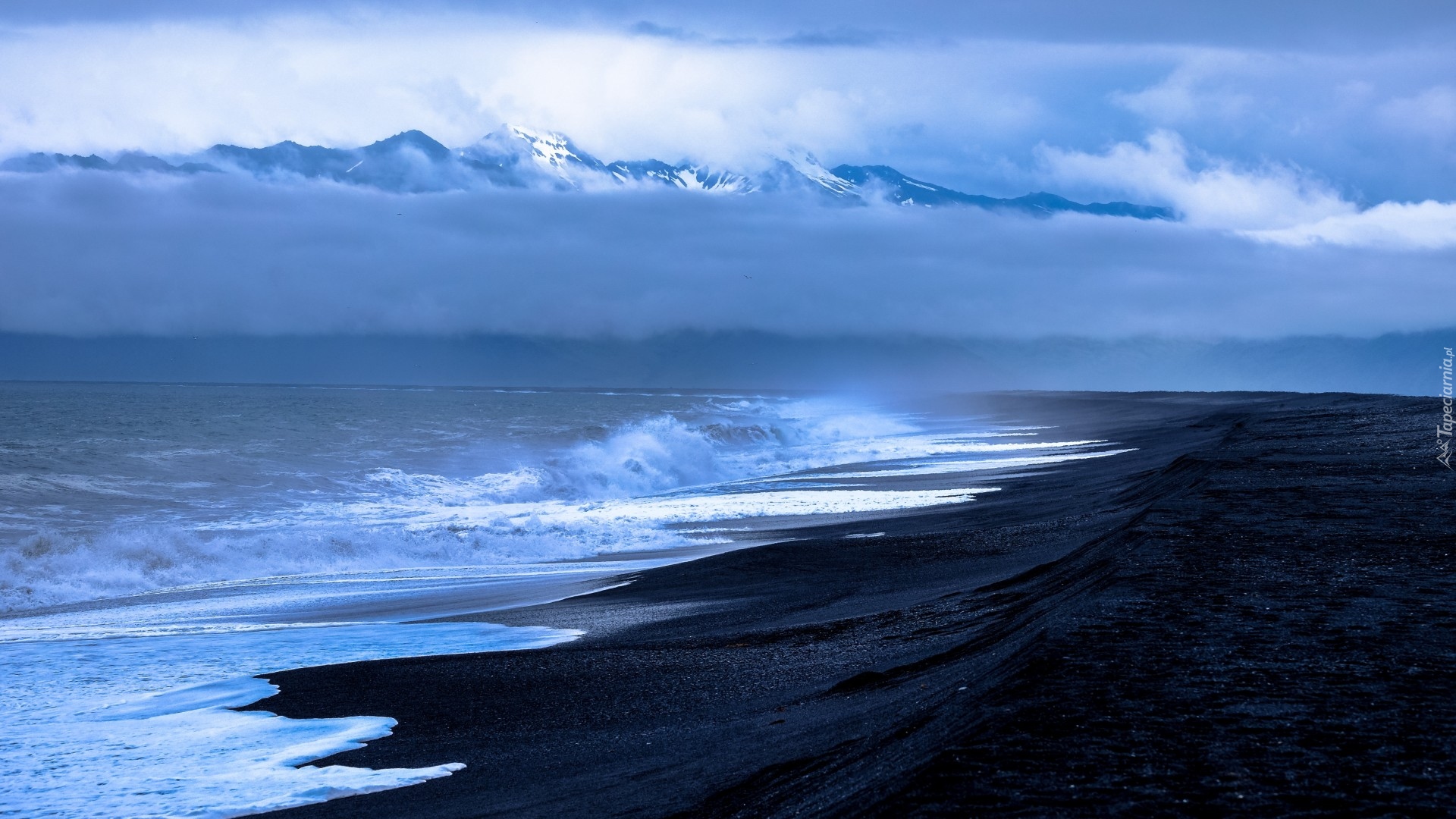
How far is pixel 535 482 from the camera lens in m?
32.7

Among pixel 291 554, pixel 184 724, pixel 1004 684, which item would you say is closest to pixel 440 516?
pixel 291 554

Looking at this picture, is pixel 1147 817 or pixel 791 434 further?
pixel 791 434

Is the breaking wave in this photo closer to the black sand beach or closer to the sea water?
the sea water

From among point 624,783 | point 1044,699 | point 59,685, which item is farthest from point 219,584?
point 1044,699

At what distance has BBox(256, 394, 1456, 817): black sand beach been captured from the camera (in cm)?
399

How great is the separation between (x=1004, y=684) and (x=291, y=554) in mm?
15797

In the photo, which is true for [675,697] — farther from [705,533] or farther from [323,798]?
[705,533]

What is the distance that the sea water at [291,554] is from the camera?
725 cm

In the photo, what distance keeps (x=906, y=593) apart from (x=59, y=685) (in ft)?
22.8

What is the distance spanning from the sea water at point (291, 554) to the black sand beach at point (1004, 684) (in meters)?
0.74

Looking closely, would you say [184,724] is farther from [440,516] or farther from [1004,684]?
[440,516]

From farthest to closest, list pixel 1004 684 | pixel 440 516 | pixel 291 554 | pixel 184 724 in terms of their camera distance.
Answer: pixel 440 516
pixel 291 554
pixel 184 724
pixel 1004 684

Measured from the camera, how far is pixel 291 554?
61.9 ft

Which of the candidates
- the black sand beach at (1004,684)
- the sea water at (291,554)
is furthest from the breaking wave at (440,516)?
the black sand beach at (1004,684)
